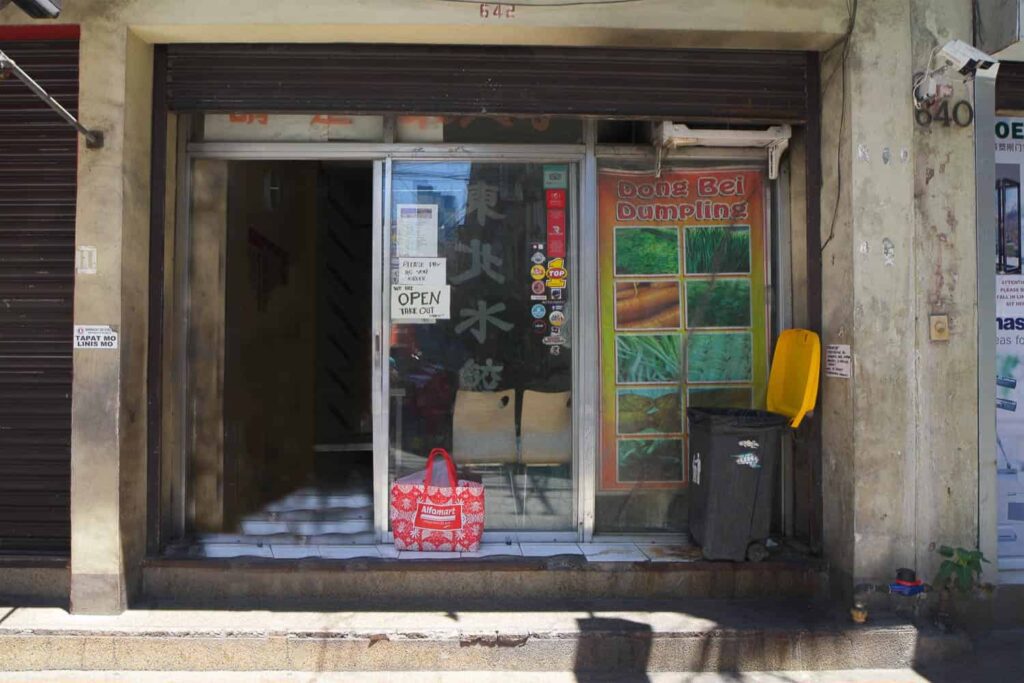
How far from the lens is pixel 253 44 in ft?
16.5

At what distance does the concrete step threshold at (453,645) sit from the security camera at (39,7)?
3.45 meters

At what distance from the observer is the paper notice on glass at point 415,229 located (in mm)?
5523

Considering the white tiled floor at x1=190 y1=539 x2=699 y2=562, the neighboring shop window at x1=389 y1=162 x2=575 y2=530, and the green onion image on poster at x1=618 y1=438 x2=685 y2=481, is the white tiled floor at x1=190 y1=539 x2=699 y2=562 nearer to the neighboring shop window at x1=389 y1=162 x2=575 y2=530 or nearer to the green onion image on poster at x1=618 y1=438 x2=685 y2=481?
the neighboring shop window at x1=389 y1=162 x2=575 y2=530

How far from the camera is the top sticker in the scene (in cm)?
560

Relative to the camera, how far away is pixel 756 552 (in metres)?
4.97

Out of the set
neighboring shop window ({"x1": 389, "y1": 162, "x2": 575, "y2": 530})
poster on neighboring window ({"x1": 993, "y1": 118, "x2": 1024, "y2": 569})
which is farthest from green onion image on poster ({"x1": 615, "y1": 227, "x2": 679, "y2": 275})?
poster on neighboring window ({"x1": 993, "y1": 118, "x2": 1024, "y2": 569})

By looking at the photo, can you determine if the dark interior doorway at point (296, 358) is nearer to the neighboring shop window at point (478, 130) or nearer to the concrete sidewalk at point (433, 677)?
the neighboring shop window at point (478, 130)

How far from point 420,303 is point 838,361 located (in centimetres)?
289

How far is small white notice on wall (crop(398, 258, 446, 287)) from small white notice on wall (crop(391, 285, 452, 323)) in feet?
0.12

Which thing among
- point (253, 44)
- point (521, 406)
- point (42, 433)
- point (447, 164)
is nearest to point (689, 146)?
point (447, 164)

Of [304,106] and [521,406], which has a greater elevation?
[304,106]

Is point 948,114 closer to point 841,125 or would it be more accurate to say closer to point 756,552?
point 841,125

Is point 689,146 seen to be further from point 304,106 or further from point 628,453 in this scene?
point 304,106

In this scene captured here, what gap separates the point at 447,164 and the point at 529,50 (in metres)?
1.01
